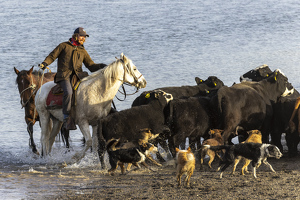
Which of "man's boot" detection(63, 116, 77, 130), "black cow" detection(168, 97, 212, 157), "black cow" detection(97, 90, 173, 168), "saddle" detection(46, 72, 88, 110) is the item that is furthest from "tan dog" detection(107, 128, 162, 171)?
"saddle" detection(46, 72, 88, 110)

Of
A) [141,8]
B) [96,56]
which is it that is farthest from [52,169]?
[141,8]

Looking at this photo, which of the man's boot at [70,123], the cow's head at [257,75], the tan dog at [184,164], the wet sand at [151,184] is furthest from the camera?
the cow's head at [257,75]

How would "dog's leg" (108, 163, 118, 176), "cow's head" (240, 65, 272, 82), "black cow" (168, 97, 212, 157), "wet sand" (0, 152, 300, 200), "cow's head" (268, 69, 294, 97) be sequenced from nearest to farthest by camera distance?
1. "wet sand" (0, 152, 300, 200)
2. "dog's leg" (108, 163, 118, 176)
3. "black cow" (168, 97, 212, 157)
4. "cow's head" (268, 69, 294, 97)
5. "cow's head" (240, 65, 272, 82)

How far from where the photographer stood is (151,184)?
8.64 m

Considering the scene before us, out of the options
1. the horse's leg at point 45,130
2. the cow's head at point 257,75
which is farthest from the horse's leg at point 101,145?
the cow's head at point 257,75

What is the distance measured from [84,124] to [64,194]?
2.73 metres

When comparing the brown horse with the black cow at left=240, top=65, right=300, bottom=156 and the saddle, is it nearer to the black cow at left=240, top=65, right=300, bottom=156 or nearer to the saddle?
Result: the saddle

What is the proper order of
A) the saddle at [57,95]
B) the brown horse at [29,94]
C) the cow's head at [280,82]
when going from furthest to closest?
the brown horse at [29,94] → the cow's head at [280,82] → the saddle at [57,95]

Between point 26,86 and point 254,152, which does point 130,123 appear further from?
point 26,86

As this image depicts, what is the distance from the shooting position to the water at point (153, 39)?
17.8m

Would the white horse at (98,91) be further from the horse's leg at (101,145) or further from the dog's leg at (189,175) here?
the dog's leg at (189,175)

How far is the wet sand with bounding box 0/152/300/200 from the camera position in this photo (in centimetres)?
796

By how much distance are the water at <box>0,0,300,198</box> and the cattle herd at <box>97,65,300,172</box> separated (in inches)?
86.7

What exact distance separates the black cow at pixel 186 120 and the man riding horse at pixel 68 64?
1.83 meters
